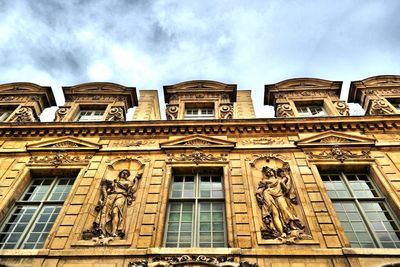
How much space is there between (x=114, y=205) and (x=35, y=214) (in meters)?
2.24

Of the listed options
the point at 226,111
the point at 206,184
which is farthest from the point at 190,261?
the point at 226,111

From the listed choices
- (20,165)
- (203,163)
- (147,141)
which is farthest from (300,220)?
(20,165)

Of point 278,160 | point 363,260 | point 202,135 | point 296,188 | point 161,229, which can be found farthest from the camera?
point 202,135

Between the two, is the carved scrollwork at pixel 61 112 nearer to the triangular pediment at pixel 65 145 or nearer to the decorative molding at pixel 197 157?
the triangular pediment at pixel 65 145

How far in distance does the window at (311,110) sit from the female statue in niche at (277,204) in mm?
4134

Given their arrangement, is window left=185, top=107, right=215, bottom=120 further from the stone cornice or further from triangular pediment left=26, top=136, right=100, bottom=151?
triangular pediment left=26, top=136, right=100, bottom=151

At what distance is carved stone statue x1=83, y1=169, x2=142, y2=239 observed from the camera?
23.7 feet

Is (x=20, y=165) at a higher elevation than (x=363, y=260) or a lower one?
higher

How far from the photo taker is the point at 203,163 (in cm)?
927

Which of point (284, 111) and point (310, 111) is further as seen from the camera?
point (310, 111)

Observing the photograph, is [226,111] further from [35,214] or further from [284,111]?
[35,214]

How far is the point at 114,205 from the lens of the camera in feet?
25.8

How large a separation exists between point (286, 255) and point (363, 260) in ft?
5.10

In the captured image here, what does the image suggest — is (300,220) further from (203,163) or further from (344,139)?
(344,139)
